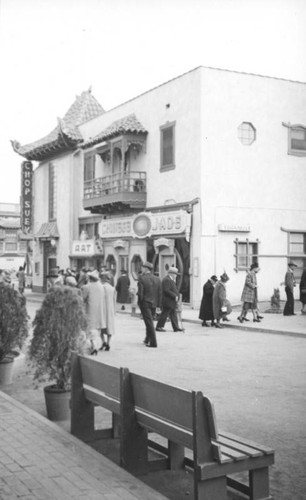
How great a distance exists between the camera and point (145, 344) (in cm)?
1378

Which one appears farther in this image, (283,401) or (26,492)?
(283,401)

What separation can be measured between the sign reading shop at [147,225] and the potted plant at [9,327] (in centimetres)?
1539

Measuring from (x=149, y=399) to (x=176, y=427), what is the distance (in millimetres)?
444

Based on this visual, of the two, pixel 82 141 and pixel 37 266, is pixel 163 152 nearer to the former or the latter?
pixel 82 141

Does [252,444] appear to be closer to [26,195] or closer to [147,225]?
[147,225]

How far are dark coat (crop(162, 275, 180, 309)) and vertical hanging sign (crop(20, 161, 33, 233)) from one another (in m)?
24.0

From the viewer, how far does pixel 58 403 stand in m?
6.77

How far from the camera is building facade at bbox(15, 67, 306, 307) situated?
24.1 m

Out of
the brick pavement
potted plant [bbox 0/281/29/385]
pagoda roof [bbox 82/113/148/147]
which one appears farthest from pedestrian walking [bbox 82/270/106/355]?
pagoda roof [bbox 82/113/148/147]

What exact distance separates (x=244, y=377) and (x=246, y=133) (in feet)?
55.0

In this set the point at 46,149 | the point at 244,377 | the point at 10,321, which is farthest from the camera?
the point at 46,149

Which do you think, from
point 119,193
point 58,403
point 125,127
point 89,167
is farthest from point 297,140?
point 58,403

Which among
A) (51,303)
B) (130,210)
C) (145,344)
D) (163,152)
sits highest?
(163,152)

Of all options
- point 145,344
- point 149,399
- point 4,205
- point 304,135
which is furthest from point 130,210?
point 4,205
